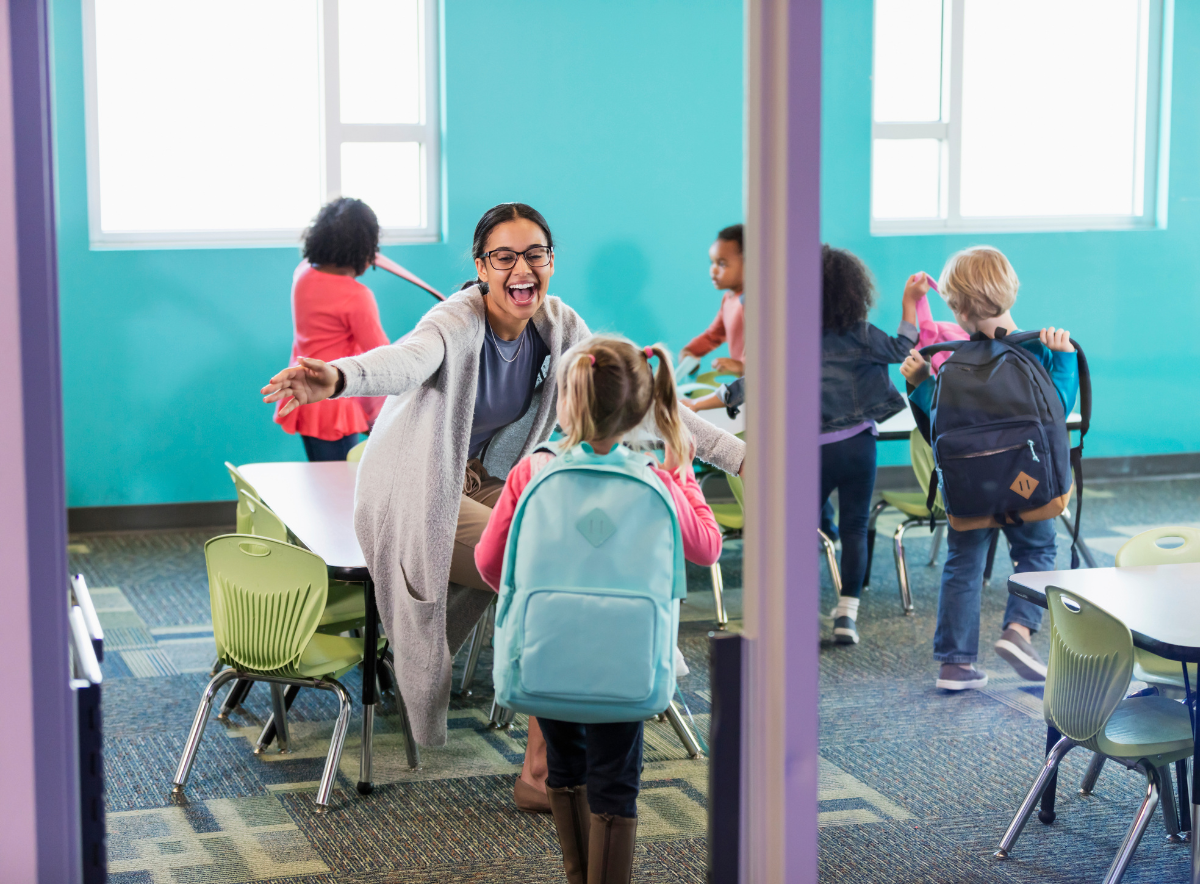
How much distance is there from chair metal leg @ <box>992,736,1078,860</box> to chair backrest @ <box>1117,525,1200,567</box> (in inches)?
19.0

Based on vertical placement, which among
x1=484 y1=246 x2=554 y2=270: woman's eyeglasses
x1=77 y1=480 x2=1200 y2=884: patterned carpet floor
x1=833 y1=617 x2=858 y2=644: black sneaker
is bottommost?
x1=77 y1=480 x2=1200 y2=884: patterned carpet floor

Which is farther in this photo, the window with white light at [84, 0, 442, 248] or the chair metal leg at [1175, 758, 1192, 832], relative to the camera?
the window with white light at [84, 0, 442, 248]

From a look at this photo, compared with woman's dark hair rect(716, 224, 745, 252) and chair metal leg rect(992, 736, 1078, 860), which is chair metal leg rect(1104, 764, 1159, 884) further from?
woman's dark hair rect(716, 224, 745, 252)

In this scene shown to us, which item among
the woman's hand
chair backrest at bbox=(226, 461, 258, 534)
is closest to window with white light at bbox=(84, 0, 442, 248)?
chair backrest at bbox=(226, 461, 258, 534)

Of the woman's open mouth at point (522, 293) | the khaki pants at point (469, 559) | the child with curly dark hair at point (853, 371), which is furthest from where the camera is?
the khaki pants at point (469, 559)

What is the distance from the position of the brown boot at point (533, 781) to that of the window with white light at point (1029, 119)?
5.04 ft

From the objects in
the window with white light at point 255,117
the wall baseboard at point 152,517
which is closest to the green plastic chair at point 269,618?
the wall baseboard at point 152,517

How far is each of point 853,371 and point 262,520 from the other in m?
1.91

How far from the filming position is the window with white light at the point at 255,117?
611 cm

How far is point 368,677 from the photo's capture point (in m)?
3.21

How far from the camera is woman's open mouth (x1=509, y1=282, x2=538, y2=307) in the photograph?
2.98m

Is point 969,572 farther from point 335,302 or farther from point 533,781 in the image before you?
point 335,302

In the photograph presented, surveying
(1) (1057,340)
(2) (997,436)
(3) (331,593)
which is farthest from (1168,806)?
(3) (331,593)

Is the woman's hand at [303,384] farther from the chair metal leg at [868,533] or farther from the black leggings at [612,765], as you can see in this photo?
the chair metal leg at [868,533]
